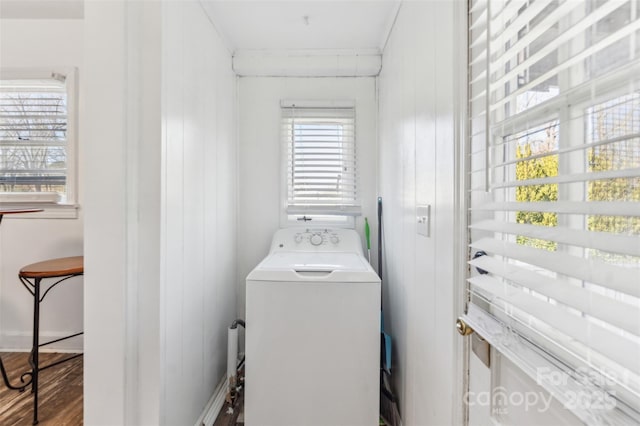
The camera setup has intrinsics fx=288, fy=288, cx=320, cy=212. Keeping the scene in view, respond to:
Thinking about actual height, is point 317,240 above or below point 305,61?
below

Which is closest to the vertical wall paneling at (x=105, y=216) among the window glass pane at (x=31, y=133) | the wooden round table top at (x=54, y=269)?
the wooden round table top at (x=54, y=269)

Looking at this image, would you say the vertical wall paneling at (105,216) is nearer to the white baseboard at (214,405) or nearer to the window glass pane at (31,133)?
the white baseboard at (214,405)

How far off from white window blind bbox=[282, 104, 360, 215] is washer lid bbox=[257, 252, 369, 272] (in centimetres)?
41

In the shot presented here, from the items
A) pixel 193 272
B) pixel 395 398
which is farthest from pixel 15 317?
pixel 395 398

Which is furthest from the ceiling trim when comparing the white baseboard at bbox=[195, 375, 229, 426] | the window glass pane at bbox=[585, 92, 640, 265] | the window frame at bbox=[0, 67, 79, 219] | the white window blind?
the white baseboard at bbox=[195, 375, 229, 426]

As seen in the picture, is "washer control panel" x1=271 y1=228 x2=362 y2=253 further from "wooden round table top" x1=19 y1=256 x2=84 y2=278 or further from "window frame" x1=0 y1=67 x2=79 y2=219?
"window frame" x1=0 y1=67 x2=79 y2=219

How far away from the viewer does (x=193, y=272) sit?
1.46 metres

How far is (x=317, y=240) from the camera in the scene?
1986 mm

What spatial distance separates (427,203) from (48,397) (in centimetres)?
240

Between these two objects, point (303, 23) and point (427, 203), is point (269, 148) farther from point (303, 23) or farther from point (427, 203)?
point (427, 203)

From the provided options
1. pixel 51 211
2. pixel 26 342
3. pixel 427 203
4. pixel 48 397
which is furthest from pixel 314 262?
pixel 26 342

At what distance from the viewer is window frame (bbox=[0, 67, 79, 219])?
7.05ft

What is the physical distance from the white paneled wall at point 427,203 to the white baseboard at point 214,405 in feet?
3.39

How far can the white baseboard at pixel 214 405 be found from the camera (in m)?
1.53
